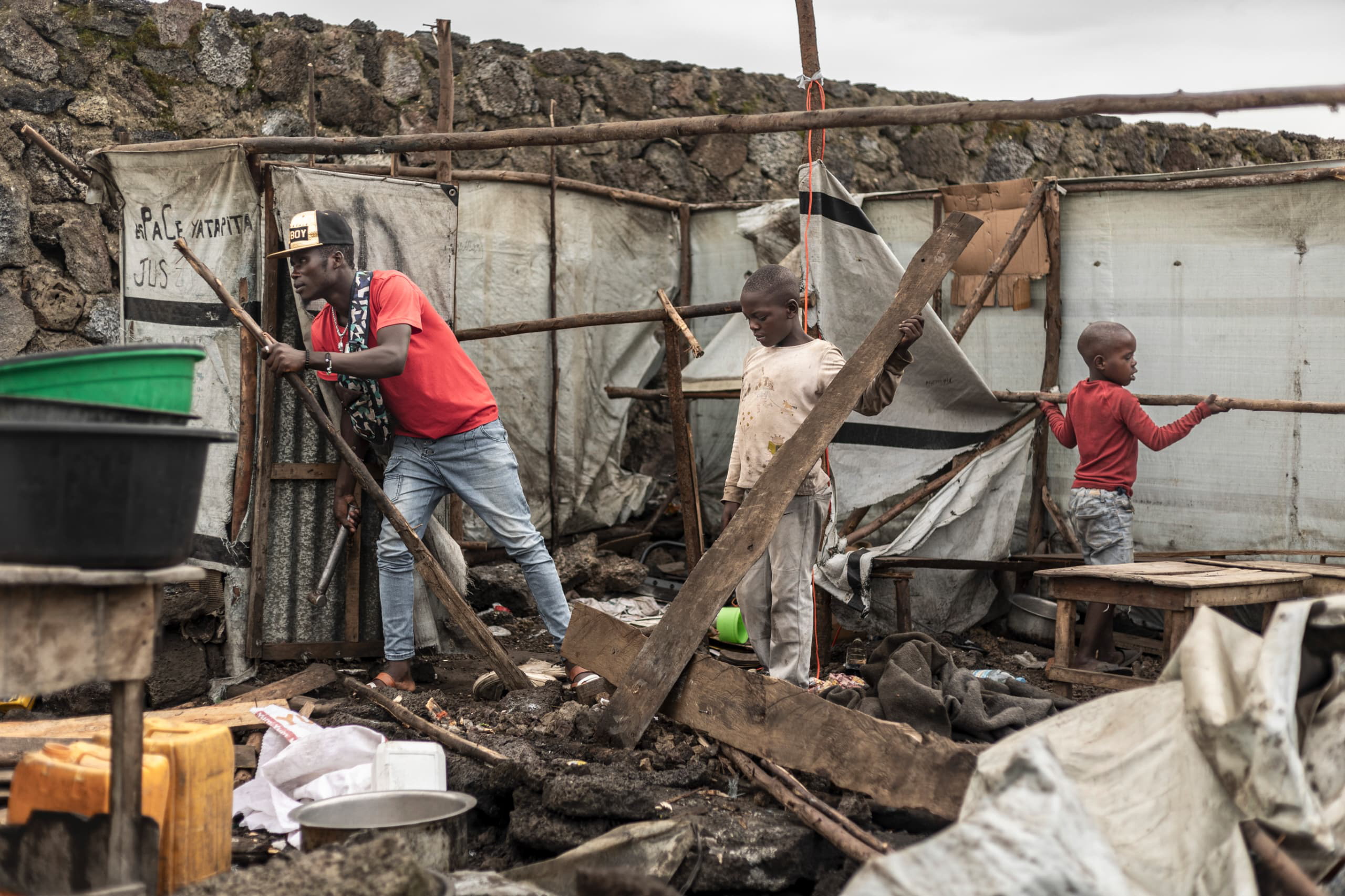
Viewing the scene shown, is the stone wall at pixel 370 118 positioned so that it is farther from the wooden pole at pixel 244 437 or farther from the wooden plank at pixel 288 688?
the wooden plank at pixel 288 688

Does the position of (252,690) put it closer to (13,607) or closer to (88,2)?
(13,607)

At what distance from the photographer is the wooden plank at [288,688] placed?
3994mm

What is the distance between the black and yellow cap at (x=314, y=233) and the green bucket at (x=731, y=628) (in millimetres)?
2308

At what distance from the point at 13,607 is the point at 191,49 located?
4.93m

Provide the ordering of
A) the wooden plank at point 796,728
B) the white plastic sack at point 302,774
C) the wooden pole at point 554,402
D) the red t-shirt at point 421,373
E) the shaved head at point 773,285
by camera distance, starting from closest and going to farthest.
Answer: the wooden plank at point 796,728 < the white plastic sack at point 302,774 < the shaved head at point 773,285 < the red t-shirt at point 421,373 < the wooden pole at point 554,402

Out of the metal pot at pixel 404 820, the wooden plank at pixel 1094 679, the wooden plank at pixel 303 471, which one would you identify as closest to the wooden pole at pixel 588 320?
the wooden plank at pixel 303 471

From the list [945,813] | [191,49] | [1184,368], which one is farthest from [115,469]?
[1184,368]

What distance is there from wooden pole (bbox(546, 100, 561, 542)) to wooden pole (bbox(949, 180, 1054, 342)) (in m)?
2.43

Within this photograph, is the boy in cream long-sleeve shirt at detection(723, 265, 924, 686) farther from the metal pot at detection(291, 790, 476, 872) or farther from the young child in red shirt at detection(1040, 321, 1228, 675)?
the young child in red shirt at detection(1040, 321, 1228, 675)

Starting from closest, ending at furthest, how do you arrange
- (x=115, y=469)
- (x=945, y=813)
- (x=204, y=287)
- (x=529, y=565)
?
(x=115, y=469)
(x=945, y=813)
(x=529, y=565)
(x=204, y=287)

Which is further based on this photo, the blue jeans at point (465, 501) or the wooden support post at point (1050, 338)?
the wooden support post at point (1050, 338)

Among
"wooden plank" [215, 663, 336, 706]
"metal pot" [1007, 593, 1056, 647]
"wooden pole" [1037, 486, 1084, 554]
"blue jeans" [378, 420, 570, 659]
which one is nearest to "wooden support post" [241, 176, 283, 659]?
"wooden plank" [215, 663, 336, 706]

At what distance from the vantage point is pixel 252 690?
4.39m

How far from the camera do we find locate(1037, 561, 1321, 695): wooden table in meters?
3.82
